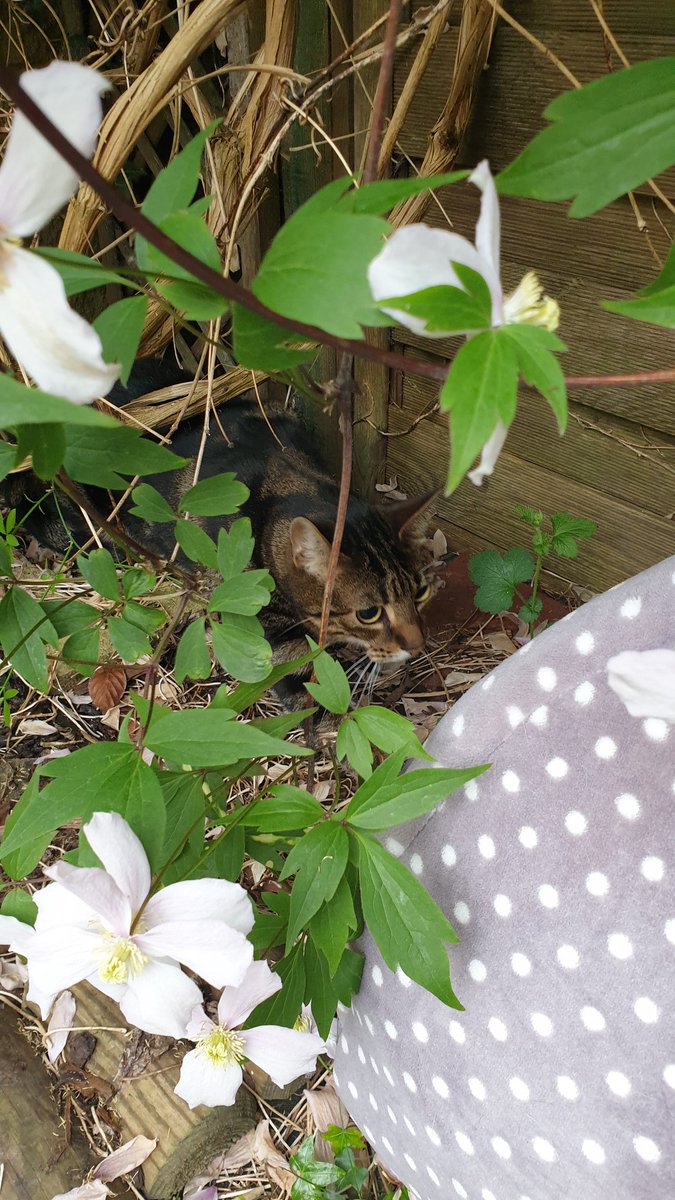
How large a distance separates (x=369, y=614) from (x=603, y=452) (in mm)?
530

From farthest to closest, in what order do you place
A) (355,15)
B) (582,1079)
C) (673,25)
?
(355,15), (673,25), (582,1079)

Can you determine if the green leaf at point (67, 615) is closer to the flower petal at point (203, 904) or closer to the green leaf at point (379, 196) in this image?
the flower petal at point (203, 904)

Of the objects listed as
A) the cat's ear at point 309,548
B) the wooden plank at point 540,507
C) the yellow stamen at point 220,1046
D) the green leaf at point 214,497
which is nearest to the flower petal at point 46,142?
the green leaf at point 214,497

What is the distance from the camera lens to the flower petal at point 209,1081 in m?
0.71

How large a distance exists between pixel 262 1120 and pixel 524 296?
1094mm

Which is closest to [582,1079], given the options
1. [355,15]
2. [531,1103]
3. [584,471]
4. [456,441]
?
[531,1103]

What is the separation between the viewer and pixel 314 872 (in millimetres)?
661

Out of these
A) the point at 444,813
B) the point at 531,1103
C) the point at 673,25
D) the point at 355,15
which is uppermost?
the point at 355,15

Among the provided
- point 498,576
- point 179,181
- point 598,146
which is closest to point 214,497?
point 179,181

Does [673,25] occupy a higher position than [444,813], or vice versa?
[673,25]

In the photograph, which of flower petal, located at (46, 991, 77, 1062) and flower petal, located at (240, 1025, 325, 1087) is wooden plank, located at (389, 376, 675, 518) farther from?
flower petal, located at (46, 991, 77, 1062)

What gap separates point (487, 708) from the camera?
74 cm

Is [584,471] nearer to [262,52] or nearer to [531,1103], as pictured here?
[262,52]

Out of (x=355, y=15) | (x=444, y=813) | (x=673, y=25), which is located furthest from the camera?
(x=355, y=15)
